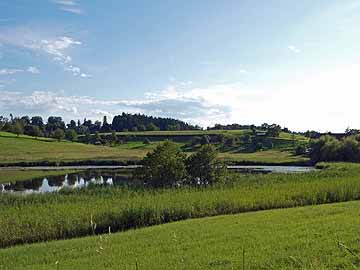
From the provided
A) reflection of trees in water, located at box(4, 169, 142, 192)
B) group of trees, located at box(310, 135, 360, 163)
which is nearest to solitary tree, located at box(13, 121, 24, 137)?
reflection of trees in water, located at box(4, 169, 142, 192)

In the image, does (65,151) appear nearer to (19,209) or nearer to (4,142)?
(4,142)

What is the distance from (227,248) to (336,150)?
77.7m

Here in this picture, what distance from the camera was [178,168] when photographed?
38625 millimetres

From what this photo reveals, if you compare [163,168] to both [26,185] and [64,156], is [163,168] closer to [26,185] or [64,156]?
[26,185]

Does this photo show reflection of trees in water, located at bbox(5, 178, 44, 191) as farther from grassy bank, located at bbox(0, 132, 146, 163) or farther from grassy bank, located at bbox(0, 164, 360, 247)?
grassy bank, located at bbox(0, 132, 146, 163)

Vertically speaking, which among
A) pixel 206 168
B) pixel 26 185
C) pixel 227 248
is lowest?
pixel 26 185

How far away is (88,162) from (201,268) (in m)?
85.2

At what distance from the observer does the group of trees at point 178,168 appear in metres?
38.4

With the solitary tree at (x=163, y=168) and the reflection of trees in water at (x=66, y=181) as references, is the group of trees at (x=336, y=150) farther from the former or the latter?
the solitary tree at (x=163, y=168)

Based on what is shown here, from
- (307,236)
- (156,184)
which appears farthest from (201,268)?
(156,184)

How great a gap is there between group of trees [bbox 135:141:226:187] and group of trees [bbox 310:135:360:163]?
4844 centimetres

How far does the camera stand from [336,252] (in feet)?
35.3

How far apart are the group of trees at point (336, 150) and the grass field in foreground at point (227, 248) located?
68.5 metres

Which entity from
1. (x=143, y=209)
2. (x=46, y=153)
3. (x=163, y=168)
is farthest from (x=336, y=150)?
(x=143, y=209)
